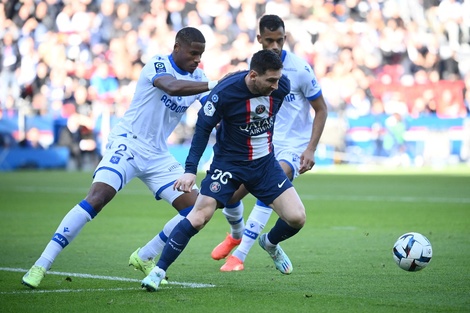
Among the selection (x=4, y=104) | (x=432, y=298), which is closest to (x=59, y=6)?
(x=4, y=104)

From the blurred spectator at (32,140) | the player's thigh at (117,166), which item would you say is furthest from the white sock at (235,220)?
the blurred spectator at (32,140)

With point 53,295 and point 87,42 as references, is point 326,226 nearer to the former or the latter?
point 53,295

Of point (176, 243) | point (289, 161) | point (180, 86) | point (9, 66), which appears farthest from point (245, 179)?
point (9, 66)

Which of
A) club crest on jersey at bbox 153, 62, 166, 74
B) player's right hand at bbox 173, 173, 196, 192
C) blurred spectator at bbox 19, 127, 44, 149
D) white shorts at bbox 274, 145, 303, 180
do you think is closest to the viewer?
player's right hand at bbox 173, 173, 196, 192

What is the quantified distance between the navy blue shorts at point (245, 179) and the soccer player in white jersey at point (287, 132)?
4.04ft

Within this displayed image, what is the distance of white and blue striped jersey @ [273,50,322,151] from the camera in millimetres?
9094

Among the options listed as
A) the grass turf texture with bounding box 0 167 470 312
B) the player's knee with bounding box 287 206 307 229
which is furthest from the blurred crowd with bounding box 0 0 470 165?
the player's knee with bounding box 287 206 307 229

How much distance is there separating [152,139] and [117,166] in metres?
0.52

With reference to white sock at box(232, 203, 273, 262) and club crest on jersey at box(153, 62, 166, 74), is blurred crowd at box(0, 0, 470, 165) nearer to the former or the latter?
white sock at box(232, 203, 273, 262)

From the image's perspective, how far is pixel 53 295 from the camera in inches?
270

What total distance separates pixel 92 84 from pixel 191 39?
80.0ft

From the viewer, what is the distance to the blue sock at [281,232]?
798 cm

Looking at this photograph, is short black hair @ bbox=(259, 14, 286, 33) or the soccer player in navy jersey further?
short black hair @ bbox=(259, 14, 286, 33)

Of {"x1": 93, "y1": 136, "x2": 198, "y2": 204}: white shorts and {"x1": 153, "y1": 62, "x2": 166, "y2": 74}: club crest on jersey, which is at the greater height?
{"x1": 153, "y1": 62, "x2": 166, "y2": 74}: club crest on jersey
